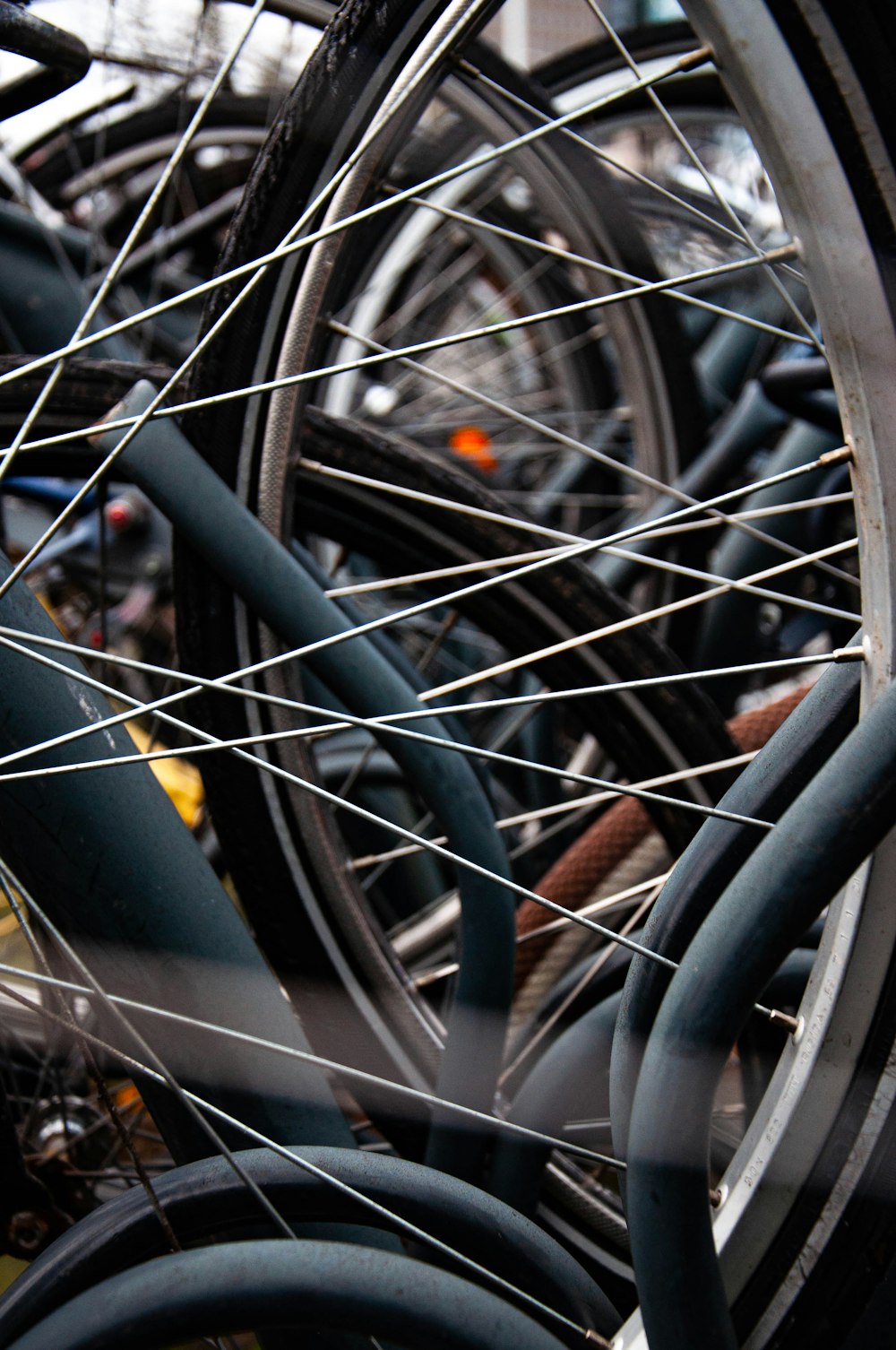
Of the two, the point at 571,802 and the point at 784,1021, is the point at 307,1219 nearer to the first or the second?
the point at 784,1021

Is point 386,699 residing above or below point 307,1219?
above

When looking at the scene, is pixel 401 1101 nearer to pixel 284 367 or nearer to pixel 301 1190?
pixel 301 1190

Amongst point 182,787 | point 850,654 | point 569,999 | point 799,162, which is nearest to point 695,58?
point 799,162

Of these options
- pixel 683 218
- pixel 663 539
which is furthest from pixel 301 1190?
pixel 683 218

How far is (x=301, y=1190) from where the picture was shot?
0.60 metres

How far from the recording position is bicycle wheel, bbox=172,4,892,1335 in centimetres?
58

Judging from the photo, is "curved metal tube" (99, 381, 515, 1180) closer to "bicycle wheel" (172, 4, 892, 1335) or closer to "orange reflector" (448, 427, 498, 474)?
"bicycle wheel" (172, 4, 892, 1335)

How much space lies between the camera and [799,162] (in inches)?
23.2

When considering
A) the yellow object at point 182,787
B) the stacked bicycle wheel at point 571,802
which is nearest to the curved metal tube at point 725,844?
the stacked bicycle wheel at point 571,802

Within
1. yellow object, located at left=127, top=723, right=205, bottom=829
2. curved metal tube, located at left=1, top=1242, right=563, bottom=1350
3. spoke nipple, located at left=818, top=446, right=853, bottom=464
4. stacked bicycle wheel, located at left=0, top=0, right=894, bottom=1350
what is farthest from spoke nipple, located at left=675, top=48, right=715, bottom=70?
yellow object, located at left=127, top=723, right=205, bottom=829

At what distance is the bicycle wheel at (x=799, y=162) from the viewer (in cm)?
58

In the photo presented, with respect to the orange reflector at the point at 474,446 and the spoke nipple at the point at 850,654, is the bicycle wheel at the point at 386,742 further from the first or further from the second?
the orange reflector at the point at 474,446

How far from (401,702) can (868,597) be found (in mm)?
332

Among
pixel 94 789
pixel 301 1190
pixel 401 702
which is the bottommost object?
pixel 301 1190
